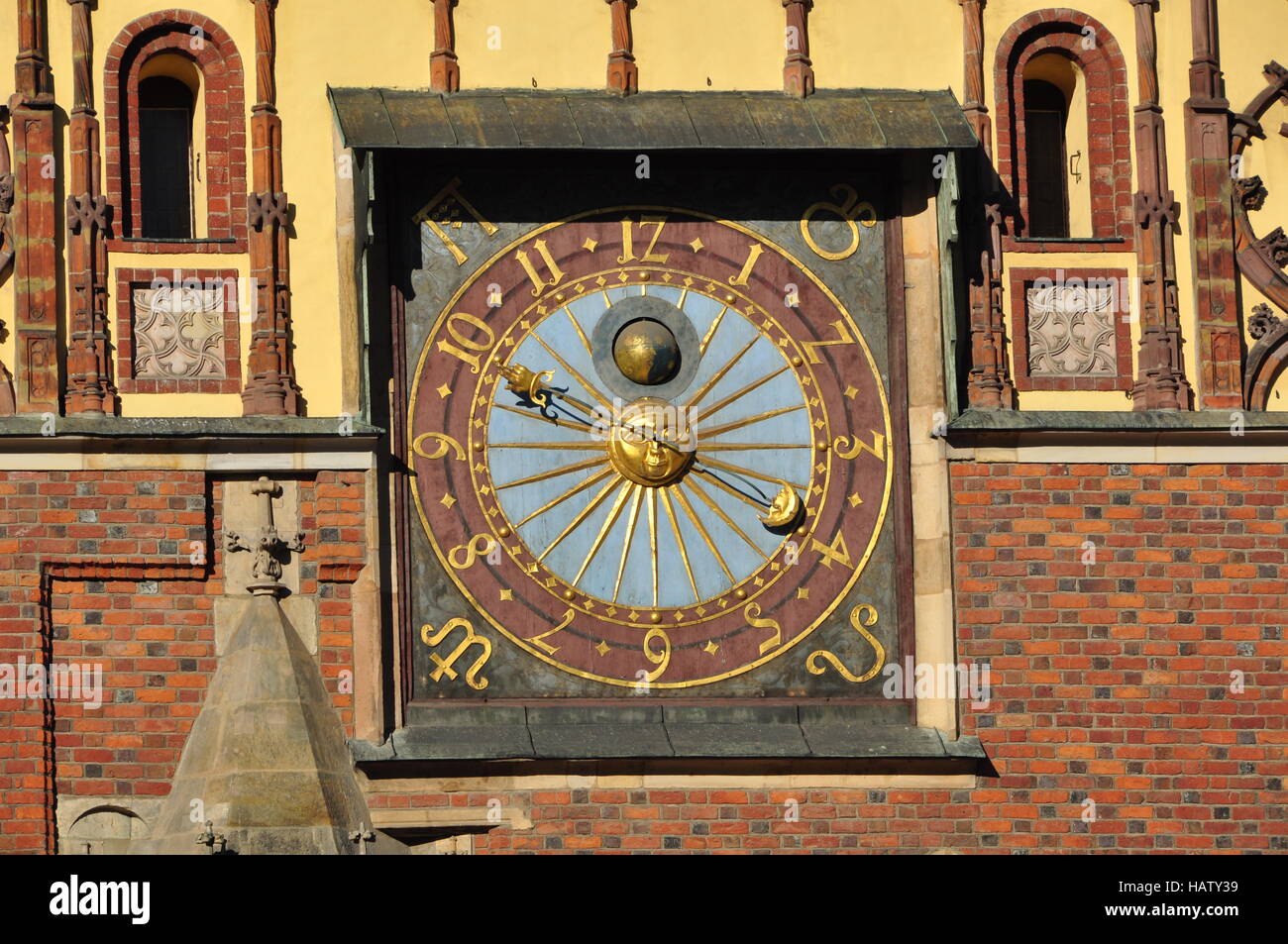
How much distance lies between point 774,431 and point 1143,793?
238cm

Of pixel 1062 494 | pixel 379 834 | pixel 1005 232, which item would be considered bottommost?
pixel 379 834

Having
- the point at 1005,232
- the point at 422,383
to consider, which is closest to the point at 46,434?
the point at 422,383

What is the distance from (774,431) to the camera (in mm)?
20031

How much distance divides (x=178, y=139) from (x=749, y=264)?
108 inches

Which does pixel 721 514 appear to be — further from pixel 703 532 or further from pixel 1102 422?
pixel 1102 422

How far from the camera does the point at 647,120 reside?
20.0m

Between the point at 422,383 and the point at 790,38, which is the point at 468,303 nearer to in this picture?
the point at 422,383

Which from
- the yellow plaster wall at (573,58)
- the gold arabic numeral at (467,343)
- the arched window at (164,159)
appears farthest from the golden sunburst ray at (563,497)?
the arched window at (164,159)

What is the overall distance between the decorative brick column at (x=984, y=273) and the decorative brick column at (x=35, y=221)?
427 centimetres

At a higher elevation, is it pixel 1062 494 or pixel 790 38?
pixel 790 38

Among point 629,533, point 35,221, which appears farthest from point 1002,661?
point 35,221

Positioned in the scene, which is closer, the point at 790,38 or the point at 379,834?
the point at 379,834

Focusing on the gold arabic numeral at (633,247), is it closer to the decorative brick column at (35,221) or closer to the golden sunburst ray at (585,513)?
the golden sunburst ray at (585,513)

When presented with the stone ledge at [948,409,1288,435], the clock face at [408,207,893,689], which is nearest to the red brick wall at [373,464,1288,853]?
the stone ledge at [948,409,1288,435]
